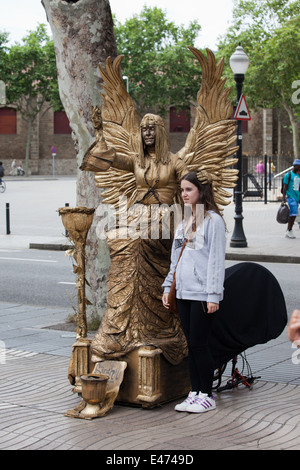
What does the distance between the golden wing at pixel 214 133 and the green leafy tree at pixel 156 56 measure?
185 feet

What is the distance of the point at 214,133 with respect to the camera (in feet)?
20.5

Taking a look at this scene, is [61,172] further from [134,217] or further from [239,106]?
[134,217]

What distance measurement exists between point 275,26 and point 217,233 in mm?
40487

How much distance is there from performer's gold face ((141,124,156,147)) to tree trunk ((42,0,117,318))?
2968 millimetres

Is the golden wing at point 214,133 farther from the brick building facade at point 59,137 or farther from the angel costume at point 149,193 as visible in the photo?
the brick building facade at point 59,137

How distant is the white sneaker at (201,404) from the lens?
5500 mm

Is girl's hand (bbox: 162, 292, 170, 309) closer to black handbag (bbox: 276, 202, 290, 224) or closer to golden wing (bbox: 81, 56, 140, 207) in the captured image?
golden wing (bbox: 81, 56, 140, 207)

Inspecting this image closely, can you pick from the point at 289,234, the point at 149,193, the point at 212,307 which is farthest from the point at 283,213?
the point at 212,307

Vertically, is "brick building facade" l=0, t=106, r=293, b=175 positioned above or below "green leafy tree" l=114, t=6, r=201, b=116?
below

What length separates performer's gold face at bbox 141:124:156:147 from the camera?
233 inches

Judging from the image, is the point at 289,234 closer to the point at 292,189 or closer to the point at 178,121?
the point at 292,189

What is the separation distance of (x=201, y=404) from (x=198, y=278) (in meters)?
0.96

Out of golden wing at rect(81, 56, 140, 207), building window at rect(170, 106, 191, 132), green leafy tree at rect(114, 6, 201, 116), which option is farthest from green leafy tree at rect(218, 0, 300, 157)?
golden wing at rect(81, 56, 140, 207)

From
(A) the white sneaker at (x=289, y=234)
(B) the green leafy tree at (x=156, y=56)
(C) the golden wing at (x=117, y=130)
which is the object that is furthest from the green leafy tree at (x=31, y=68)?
(C) the golden wing at (x=117, y=130)
